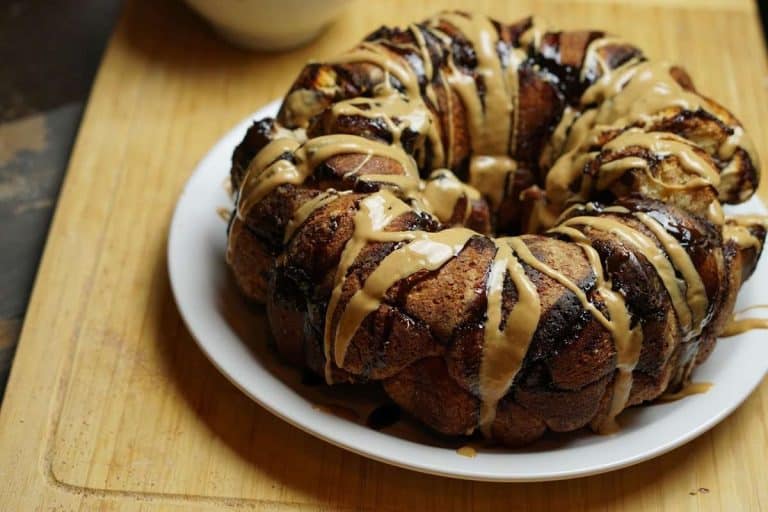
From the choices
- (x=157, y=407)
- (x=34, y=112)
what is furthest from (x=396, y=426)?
(x=34, y=112)

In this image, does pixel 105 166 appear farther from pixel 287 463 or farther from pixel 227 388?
pixel 287 463

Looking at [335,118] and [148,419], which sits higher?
[335,118]

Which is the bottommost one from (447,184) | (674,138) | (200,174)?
(200,174)

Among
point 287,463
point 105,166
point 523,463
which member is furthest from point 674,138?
point 105,166

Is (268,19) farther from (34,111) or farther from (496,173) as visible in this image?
(496,173)

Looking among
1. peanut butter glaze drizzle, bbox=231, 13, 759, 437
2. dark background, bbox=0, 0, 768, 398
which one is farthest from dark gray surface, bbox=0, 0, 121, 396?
peanut butter glaze drizzle, bbox=231, 13, 759, 437

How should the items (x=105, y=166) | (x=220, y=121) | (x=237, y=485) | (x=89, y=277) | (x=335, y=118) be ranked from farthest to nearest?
1. (x=220, y=121)
2. (x=105, y=166)
3. (x=89, y=277)
4. (x=335, y=118)
5. (x=237, y=485)

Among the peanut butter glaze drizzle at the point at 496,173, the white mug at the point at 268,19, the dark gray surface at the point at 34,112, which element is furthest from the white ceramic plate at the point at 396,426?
the white mug at the point at 268,19

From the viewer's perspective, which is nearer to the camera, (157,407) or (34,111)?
(157,407)
